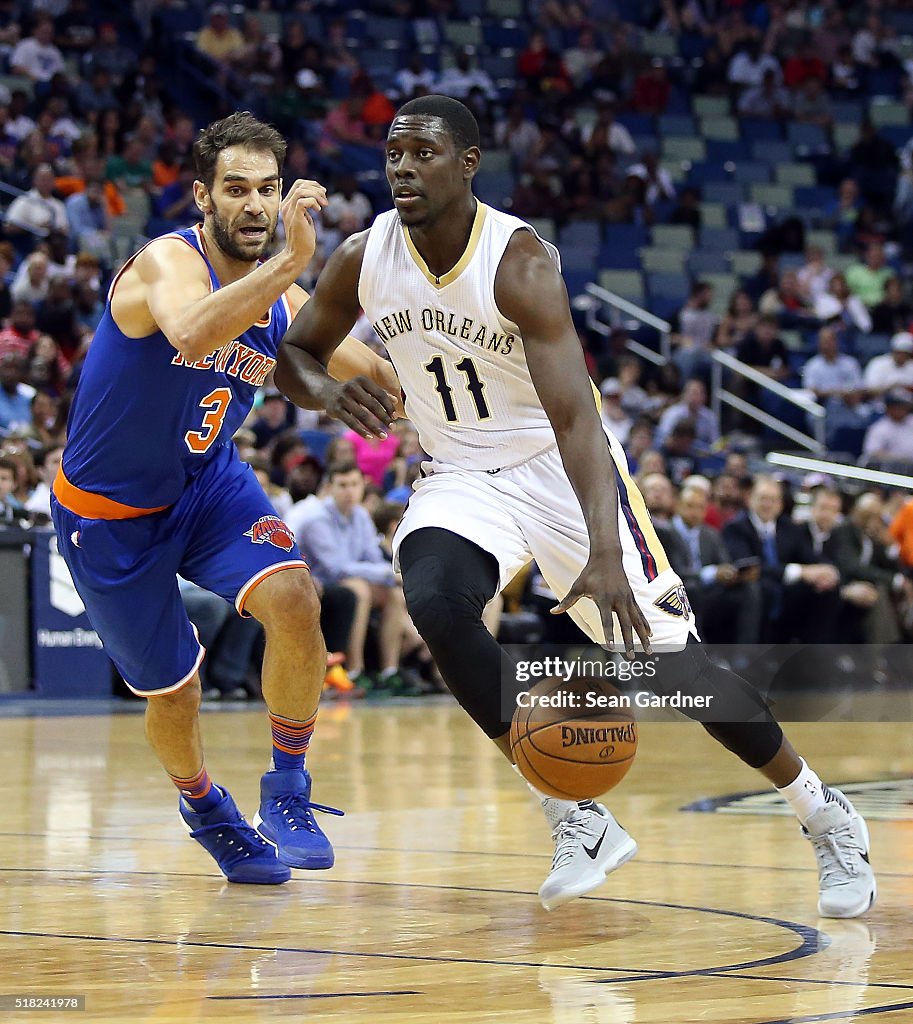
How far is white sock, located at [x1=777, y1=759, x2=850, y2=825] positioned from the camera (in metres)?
4.79

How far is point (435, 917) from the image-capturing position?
452 cm

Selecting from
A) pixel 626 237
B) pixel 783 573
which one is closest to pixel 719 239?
pixel 626 237

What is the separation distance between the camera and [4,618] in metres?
10.6

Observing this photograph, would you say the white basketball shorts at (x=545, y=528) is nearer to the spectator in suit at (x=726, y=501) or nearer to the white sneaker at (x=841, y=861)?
the white sneaker at (x=841, y=861)

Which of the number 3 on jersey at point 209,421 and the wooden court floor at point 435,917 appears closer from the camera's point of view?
the wooden court floor at point 435,917

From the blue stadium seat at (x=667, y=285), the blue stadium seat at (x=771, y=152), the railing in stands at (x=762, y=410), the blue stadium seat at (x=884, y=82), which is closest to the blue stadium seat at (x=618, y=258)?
the blue stadium seat at (x=667, y=285)

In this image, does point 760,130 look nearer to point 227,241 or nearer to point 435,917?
point 227,241

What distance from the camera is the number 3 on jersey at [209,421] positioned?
16.4 feet

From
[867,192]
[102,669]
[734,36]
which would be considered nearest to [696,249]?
[867,192]

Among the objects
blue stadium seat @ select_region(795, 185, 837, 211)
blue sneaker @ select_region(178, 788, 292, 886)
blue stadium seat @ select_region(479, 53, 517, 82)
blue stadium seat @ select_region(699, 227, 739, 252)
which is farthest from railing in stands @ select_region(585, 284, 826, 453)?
blue sneaker @ select_region(178, 788, 292, 886)

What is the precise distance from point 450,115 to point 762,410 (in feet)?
41.9

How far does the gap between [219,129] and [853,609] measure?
9.09 metres

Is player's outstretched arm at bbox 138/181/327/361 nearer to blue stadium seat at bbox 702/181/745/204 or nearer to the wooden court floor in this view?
the wooden court floor

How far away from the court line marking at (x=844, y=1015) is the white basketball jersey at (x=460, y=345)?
1.75m
